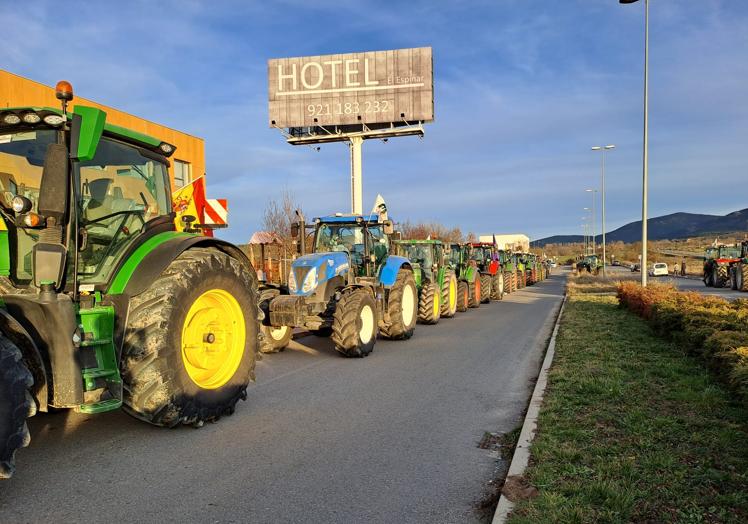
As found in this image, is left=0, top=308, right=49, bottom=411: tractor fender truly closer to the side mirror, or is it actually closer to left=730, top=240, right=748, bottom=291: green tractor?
the side mirror

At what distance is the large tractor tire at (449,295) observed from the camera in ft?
52.6

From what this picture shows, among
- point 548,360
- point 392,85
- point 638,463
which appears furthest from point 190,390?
point 392,85

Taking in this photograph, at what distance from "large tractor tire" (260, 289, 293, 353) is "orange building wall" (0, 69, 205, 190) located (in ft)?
16.5

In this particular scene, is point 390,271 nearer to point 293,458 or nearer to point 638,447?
point 293,458

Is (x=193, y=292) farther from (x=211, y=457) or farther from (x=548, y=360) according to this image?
(x=548, y=360)

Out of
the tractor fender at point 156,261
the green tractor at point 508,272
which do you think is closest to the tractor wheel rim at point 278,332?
the tractor fender at point 156,261

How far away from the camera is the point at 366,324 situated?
952 cm

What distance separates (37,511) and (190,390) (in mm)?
1579

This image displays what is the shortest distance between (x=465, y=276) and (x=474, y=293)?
40.0 inches

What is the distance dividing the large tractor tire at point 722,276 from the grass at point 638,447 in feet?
84.4

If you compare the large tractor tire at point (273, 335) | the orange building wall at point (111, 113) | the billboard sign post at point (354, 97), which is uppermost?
the billboard sign post at point (354, 97)

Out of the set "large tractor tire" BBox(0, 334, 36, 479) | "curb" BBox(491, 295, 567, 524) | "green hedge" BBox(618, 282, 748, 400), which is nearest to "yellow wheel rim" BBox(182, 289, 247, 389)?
"large tractor tire" BBox(0, 334, 36, 479)

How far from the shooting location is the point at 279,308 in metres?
9.00

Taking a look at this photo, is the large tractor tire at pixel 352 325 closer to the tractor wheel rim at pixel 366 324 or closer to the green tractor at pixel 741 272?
the tractor wheel rim at pixel 366 324
